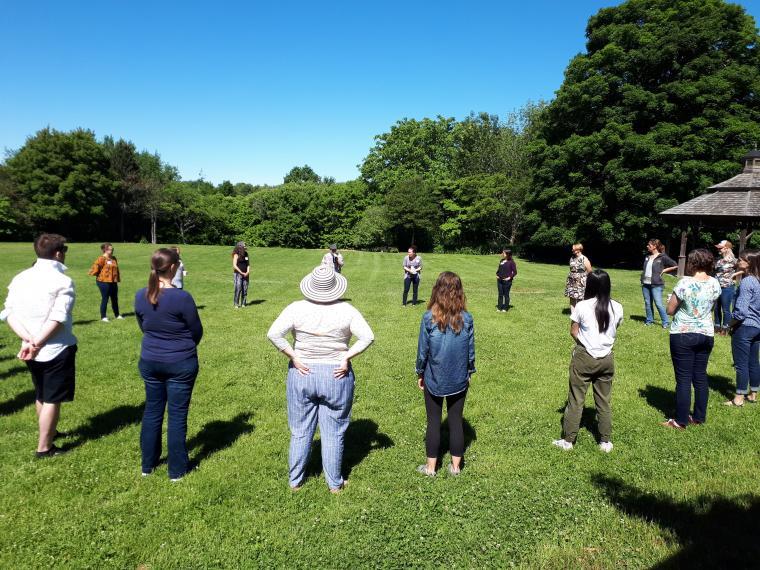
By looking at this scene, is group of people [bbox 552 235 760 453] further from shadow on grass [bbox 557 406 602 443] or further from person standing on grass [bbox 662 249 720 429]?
shadow on grass [bbox 557 406 602 443]

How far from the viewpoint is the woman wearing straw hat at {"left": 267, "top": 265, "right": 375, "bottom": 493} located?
402cm

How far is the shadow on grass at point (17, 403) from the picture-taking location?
6.27 metres

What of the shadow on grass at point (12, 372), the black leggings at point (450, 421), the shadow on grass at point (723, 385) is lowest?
the shadow on grass at point (12, 372)

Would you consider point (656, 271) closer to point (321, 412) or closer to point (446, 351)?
point (446, 351)

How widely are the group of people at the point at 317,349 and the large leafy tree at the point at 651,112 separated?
26.7 metres

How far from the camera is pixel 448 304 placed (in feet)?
14.5

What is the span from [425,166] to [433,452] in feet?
191

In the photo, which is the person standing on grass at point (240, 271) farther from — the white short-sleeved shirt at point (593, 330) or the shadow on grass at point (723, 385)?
the shadow on grass at point (723, 385)

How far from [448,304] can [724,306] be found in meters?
10.0

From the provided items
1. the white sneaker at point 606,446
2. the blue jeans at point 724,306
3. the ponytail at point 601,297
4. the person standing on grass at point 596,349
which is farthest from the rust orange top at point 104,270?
the blue jeans at point 724,306

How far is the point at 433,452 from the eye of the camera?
4.76 metres

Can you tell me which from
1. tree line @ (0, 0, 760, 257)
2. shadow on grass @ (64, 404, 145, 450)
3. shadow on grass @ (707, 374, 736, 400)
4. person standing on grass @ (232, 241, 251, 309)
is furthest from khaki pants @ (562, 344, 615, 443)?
tree line @ (0, 0, 760, 257)

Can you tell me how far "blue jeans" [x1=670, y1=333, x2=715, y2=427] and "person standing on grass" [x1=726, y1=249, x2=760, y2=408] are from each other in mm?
1215

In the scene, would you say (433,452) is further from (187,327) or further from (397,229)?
(397,229)
